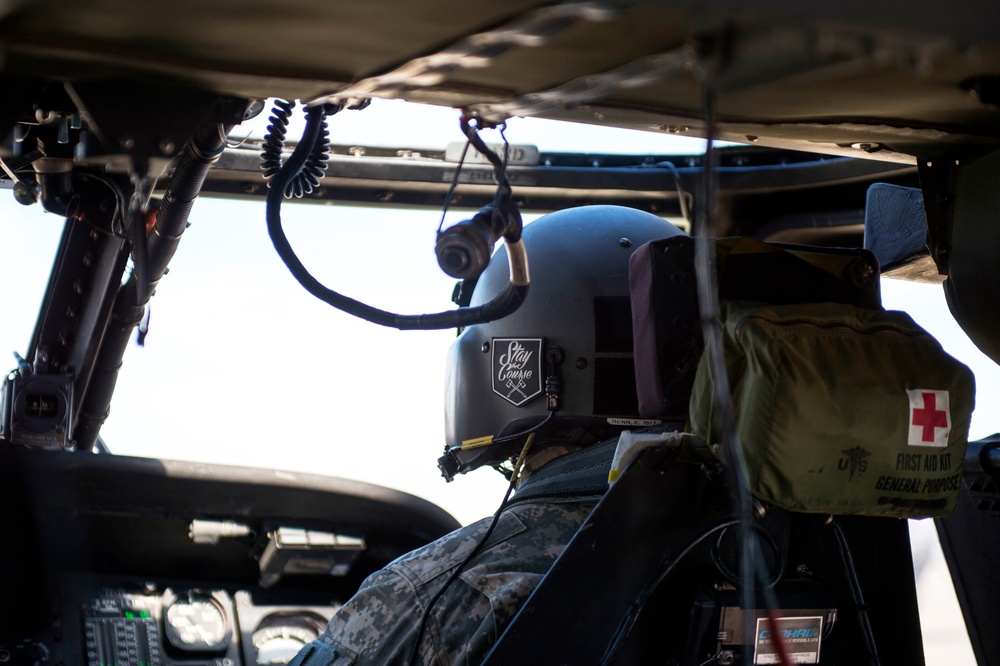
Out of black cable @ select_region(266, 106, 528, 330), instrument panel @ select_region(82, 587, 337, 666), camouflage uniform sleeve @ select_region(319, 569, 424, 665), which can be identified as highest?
black cable @ select_region(266, 106, 528, 330)

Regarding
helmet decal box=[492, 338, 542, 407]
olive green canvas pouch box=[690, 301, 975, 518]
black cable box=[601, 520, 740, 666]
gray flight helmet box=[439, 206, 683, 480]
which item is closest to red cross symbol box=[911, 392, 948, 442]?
olive green canvas pouch box=[690, 301, 975, 518]

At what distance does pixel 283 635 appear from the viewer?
2924mm

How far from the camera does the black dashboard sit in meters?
2.63

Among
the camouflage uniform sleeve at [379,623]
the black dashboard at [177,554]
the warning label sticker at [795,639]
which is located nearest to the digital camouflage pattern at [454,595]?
the camouflage uniform sleeve at [379,623]

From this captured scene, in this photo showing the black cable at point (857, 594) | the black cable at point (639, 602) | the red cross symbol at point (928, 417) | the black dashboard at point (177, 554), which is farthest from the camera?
the black dashboard at point (177, 554)

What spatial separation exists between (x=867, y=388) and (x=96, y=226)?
1.63 meters

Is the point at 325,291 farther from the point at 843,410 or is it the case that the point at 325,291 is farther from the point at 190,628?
the point at 190,628

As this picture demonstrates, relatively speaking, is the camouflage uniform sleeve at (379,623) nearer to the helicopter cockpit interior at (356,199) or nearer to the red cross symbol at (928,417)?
the helicopter cockpit interior at (356,199)

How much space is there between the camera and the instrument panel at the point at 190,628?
8.77 ft

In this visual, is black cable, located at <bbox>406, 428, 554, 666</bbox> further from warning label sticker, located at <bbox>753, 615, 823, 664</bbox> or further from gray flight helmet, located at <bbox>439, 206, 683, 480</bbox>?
warning label sticker, located at <bbox>753, 615, 823, 664</bbox>

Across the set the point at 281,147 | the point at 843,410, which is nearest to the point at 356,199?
the point at 281,147

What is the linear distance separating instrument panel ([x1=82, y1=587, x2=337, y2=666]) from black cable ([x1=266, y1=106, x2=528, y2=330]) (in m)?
1.63

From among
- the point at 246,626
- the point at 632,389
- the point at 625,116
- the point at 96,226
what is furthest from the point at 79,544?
the point at 625,116

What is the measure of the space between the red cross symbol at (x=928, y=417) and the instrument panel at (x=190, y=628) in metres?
1.99
